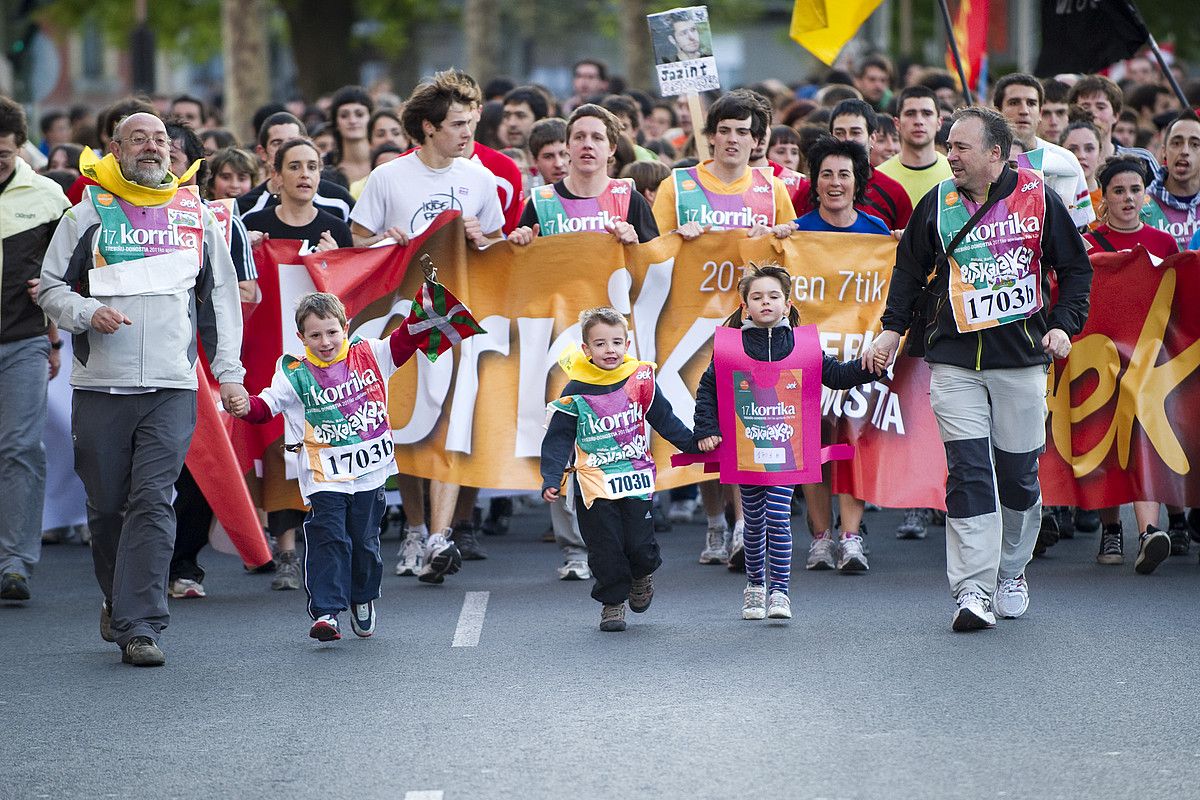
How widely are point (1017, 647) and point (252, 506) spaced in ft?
12.4

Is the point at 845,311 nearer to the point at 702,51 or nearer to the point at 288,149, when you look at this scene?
the point at 702,51

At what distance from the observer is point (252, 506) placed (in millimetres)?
9555

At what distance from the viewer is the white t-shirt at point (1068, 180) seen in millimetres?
10195

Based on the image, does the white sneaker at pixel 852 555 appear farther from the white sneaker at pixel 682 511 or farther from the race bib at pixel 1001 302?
the white sneaker at pixel 682 511

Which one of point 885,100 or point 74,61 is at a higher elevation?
point 74,61

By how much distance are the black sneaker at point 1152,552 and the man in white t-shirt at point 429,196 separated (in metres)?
3.47

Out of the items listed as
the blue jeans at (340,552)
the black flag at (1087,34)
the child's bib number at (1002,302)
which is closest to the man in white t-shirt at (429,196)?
the blue jeans at (340,552)

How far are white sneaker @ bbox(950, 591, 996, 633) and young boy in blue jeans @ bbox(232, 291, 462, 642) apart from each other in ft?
8.09

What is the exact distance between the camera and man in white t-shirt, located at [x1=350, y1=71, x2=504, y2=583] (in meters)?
10.1

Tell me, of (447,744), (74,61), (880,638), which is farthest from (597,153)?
(74,61)

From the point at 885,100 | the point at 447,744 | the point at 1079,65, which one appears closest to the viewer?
the point at 447,744

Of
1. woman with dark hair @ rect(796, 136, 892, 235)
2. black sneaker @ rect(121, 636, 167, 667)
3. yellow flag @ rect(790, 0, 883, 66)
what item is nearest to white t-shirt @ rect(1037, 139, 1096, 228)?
woman with dark hair @ rect(796, 136, 892, 235)

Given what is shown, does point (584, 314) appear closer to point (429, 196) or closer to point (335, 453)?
point (335, 453)

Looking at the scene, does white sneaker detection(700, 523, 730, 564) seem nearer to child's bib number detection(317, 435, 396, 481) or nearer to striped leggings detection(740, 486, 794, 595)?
striped leggings detection(740, 486, 794, 595)
